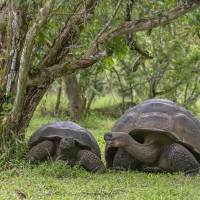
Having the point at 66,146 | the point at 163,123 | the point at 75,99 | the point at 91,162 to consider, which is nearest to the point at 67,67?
the point at 66,146

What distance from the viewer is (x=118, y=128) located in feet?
20.0

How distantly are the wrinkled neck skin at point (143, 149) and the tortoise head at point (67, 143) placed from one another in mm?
569

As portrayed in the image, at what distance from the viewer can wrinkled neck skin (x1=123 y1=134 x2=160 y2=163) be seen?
5.77 m

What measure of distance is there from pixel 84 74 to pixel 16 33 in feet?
19.7

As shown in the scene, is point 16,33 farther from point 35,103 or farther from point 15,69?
point 35,103

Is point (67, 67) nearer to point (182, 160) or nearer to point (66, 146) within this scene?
point (66, 146)

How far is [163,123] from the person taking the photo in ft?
18.9

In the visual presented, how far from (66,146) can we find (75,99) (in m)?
5.88

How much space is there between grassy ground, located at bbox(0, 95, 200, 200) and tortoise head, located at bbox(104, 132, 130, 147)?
33 cm

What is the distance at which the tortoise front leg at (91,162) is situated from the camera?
5805 millimetres

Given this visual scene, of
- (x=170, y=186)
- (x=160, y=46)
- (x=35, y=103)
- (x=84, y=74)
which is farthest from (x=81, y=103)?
(x=170, y=186)

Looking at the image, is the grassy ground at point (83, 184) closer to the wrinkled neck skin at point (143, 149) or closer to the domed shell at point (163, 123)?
the wrinkled neck skin at point (143, 149)

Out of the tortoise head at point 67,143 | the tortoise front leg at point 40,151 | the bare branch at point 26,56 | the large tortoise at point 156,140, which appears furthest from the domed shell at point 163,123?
the bare branch at point 26,56

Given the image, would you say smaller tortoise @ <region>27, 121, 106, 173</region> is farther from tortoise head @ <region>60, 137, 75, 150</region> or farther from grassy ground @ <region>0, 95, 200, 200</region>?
grassy ground @ <region>0, 95, 200, 200</region>
